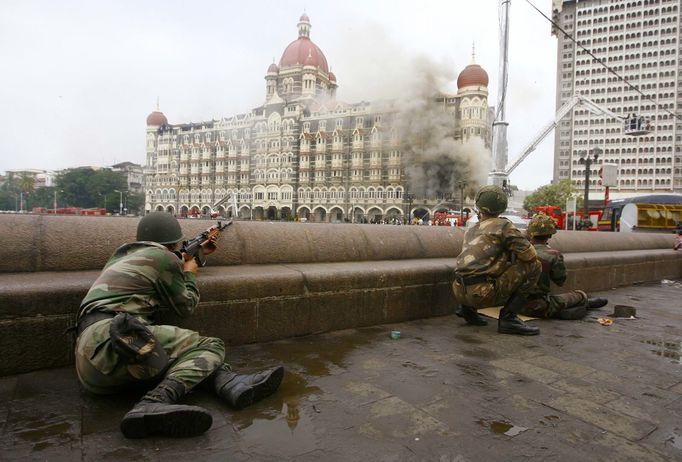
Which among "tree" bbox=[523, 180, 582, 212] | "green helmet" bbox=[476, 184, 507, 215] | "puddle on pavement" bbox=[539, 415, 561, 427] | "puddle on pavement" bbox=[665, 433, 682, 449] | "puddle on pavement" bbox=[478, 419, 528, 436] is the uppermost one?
"tree" bbox=[523, 180, 582, 212]

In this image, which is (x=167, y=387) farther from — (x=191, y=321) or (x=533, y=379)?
(x=533, y=379)

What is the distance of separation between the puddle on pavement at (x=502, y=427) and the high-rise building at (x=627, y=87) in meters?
92.8

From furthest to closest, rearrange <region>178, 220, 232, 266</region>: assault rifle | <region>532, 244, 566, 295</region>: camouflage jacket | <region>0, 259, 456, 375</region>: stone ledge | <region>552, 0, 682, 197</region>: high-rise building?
<region>552, 0, 682, 197</region>: high-rise building < <region>532, 244, 566, 295</region>: camouflage jacket < <region>178, 220, 232, 266</region>: assault rifle < <region>0, 259, 456, 375</region>: stone ledge

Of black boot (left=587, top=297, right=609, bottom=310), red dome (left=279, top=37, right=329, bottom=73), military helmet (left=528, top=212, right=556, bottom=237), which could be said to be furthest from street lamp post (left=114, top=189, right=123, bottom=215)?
black boot (left=587, top=297, right=609, bottom=310)

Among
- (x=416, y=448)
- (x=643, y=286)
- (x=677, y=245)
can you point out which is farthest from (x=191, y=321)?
(x=677, y=245)

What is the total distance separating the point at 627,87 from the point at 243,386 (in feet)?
350

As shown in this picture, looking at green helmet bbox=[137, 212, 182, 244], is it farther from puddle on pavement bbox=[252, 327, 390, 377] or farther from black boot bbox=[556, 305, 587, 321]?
black boot bbox=[556, 305, 587, 321]

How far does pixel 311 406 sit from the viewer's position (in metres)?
2.15

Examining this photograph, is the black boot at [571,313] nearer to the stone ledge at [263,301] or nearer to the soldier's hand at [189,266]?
the stone ledge at [263,301]

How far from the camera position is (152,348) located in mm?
1981

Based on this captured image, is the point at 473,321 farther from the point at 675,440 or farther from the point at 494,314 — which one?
the point at 675,440

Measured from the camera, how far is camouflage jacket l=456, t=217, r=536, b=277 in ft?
12.2

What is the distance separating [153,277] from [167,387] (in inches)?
22.4

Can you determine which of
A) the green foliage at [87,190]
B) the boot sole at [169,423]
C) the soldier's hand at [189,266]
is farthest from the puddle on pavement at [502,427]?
the green foliage at [87,190]
